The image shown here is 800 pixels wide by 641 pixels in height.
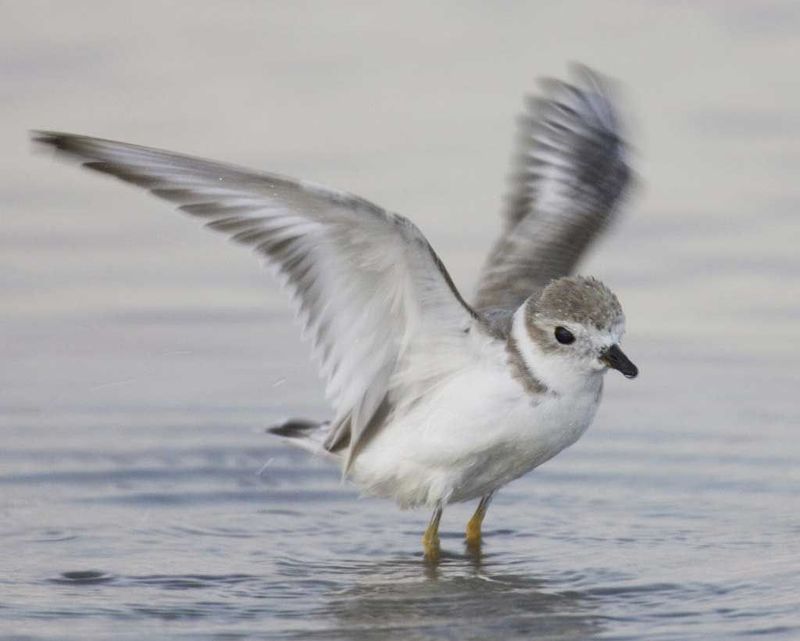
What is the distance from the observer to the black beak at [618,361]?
909cm

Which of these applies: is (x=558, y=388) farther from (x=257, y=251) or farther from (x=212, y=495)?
(x=212, y=495)

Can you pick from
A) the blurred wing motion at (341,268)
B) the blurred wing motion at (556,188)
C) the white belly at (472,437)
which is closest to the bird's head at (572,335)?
the white belly at (472,437)

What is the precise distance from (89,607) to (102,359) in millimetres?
3892

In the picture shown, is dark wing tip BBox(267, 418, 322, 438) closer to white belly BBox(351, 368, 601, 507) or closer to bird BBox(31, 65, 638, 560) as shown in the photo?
bird BBox(31, 65, 638, 560)

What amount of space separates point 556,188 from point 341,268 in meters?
2.13

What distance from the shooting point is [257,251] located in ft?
29.0

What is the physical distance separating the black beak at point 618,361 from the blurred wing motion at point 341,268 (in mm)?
568

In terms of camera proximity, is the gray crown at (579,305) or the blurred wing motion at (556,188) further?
the blurred wing motion at (556,188)

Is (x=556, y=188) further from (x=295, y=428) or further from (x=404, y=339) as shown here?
(x=404, y=339)

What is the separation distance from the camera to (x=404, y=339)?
9172mm

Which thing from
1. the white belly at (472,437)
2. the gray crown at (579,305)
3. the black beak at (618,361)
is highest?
the gray crown at (579,305)

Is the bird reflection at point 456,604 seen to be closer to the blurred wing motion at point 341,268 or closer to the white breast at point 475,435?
the white breast at point 475,435

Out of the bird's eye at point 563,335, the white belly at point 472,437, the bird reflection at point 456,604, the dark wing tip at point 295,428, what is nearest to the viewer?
the bird reflection at point 456,604

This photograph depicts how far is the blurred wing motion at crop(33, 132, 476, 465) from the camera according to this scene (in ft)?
27.4
